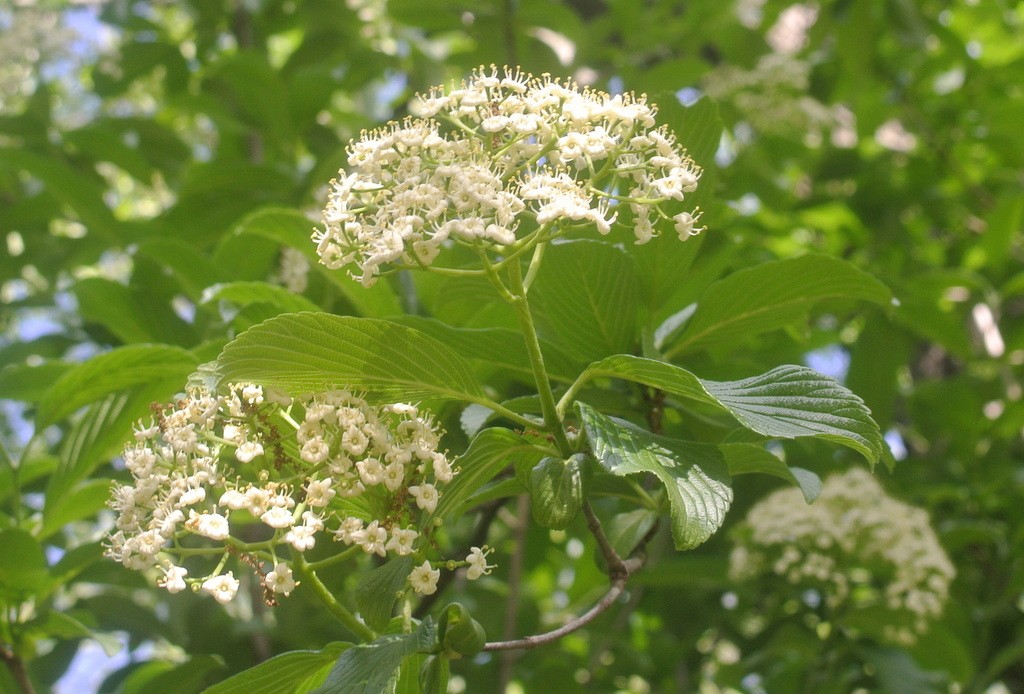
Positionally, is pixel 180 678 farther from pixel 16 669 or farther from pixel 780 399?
pixel 780 399

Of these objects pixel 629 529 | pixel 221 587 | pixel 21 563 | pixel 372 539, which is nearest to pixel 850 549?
pixel 629 529

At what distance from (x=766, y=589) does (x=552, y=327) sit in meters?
1.27

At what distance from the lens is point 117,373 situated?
166 centimetres

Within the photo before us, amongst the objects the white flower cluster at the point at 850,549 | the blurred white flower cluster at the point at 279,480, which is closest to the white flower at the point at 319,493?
the blurred white flower cluster at the point at 279,480

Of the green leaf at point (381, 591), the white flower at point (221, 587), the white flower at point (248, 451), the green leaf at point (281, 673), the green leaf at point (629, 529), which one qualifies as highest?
the white flower at point (248, 451)

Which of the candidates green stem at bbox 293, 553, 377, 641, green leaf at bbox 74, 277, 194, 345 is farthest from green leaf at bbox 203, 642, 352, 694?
green leaf at bbox 74, 277, 194, 345

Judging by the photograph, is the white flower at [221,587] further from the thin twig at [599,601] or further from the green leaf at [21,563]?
the green leaf at [21,563]

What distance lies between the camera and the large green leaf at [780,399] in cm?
117

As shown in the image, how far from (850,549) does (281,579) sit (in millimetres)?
1540

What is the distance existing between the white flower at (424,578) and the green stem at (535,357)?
0.21 m

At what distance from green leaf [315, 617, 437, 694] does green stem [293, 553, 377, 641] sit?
2.5 inches

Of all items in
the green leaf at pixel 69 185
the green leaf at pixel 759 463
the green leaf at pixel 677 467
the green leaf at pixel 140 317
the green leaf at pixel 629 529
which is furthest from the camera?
the green leaf at pixel 69 185

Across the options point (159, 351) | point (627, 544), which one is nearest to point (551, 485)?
point (627, 544)

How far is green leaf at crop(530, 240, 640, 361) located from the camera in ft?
4.91
